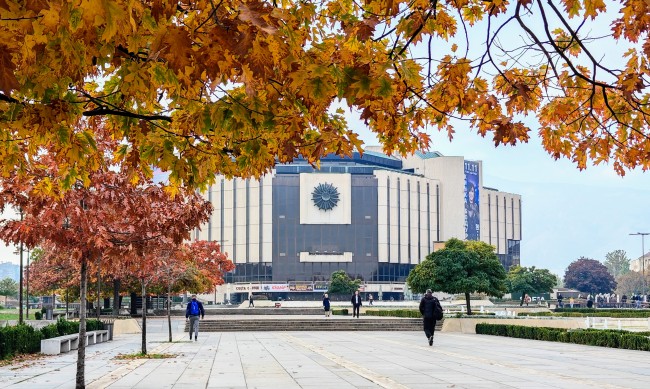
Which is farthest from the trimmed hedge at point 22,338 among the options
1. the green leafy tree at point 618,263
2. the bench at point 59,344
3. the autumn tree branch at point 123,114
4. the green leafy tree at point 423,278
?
the green leafy tree at point 618,263

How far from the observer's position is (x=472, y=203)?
399ft

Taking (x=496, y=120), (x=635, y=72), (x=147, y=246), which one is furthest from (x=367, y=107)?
(x=147, y=246)

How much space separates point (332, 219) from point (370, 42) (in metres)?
106

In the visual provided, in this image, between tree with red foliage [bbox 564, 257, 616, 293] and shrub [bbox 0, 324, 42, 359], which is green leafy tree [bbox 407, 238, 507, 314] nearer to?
Answer: shrub [bbox 0, 324, 42, 359]

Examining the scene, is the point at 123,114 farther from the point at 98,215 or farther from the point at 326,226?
the point at 326,226

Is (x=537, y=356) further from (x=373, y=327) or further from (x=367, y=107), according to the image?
(x=373, y=327)

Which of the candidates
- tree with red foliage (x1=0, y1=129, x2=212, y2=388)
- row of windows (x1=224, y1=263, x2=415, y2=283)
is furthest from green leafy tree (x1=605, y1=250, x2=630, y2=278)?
tree with red foliage (x1=0, y1=129, x2=212, y2=388)

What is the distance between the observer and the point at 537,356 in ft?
66.2

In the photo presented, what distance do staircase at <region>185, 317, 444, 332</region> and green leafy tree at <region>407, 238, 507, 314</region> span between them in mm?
4813

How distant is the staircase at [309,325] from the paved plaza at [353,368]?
1684 cm

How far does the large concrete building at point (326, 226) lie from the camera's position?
112625 millimetres

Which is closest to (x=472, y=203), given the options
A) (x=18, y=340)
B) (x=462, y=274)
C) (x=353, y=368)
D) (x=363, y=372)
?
(x=462, y=274)

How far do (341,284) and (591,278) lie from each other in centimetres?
5302

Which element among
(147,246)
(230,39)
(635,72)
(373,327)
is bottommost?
(373,327)
